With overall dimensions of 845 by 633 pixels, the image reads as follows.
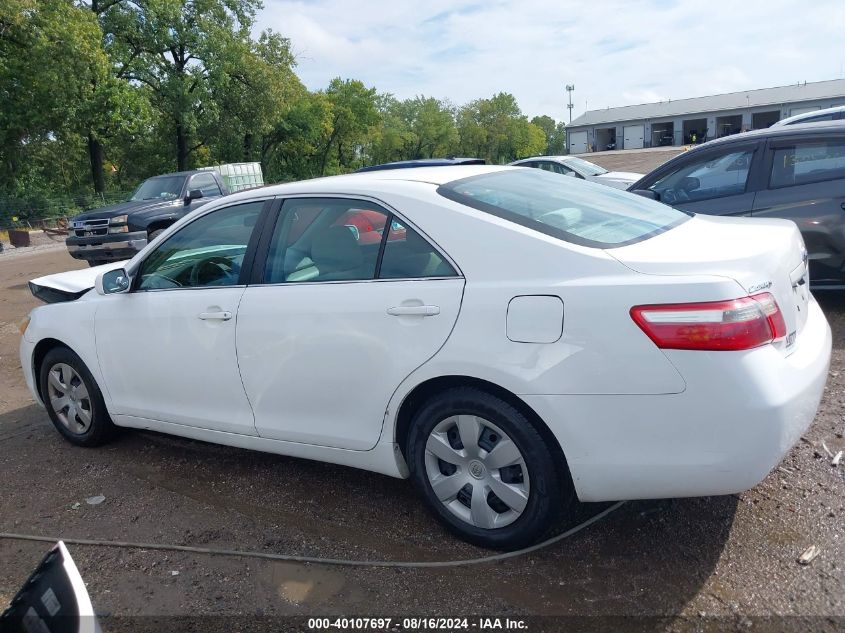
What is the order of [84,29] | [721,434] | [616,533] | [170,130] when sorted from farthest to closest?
1. [170,130]
2. [84,29]
3. [616,533]
4. [721,434]

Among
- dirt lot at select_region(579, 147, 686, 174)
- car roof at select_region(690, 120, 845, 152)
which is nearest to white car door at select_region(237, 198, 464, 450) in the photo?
car roof at select_region(690, 120, 845, 152)

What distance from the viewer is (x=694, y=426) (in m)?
2.46

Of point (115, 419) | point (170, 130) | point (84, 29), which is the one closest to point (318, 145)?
point (170, 130)

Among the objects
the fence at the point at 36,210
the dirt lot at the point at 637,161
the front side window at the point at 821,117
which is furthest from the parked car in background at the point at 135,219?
the dirt lot at the point at 637,161

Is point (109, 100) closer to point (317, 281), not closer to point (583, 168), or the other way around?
point (583, 168)

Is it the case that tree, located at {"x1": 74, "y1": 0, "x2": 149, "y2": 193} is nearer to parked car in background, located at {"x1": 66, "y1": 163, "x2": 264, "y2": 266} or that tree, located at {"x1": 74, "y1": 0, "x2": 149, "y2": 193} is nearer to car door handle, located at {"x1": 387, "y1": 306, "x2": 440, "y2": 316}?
parked car in background, located at {"x1": 66, "y1": 163, "x2": 264, "y2": 266}

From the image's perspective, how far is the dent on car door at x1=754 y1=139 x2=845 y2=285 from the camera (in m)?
5.66

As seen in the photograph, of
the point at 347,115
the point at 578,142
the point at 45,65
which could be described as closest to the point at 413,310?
the point at 45,65

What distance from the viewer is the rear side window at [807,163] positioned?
18.8 ft

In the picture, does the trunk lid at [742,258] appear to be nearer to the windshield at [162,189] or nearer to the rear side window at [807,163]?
the rear side window at [807,163]

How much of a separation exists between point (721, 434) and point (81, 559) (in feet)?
9.49

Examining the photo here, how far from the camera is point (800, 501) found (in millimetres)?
3178

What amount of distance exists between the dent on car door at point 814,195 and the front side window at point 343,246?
4.19m

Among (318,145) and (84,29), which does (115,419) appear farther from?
(318,145)
